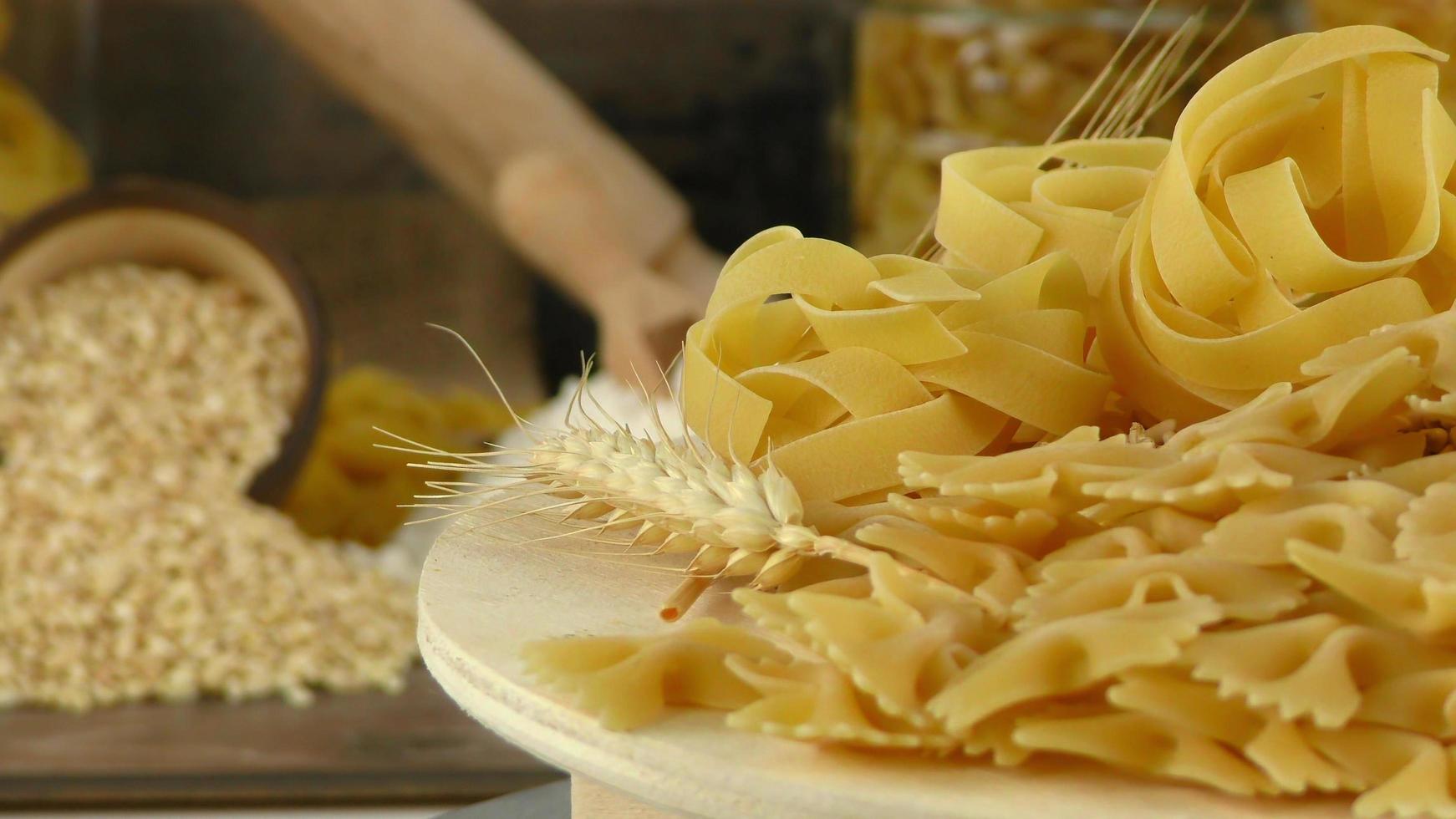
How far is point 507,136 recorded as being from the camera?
6.48ft

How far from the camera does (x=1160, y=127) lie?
1803 millimetres

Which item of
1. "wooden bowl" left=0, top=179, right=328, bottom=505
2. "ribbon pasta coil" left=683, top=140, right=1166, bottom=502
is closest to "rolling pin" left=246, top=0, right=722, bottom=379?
"wooden bowl" left=0, top=179, right=328, bottom=505

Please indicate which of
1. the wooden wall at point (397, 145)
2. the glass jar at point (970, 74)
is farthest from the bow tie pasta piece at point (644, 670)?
the wooden wall at point (397, 145)

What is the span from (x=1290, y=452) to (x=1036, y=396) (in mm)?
94

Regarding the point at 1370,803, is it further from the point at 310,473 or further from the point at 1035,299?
the point at 310,473

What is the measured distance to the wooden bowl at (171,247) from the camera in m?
1.74

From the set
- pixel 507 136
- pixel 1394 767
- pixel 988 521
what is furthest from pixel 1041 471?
pixel 507 136

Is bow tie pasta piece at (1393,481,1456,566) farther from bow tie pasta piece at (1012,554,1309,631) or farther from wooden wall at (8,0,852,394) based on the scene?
wooden wall at (8,0,852,394)

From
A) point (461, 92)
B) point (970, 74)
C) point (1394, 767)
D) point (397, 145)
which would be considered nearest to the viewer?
point (1394, 767)

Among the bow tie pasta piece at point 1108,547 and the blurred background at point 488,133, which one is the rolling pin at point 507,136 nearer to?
the blurred background at point 488,133

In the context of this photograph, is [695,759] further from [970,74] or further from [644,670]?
[970,74]

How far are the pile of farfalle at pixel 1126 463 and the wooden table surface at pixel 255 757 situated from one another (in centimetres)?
94

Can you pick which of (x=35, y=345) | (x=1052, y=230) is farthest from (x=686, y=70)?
(x=1052, y=230)

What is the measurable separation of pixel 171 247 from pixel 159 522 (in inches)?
17.5
